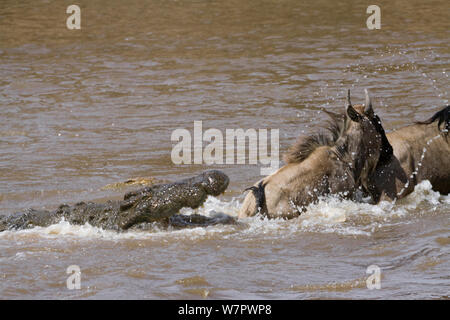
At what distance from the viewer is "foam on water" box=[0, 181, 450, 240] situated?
6551mm

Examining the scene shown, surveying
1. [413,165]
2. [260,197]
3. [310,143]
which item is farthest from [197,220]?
[413,165]

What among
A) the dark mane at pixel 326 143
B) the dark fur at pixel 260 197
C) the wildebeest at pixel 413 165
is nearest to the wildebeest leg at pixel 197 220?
the dark fur at pixel 260 197

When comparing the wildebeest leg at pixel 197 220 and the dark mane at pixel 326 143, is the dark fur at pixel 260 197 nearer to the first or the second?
the wildebeest leg at pixel 197 220

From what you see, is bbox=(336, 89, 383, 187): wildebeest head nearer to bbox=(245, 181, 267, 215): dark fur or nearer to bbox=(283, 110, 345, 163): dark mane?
bbox=(283, 110, 345, 163): dark mane

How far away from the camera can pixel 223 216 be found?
22.3ft

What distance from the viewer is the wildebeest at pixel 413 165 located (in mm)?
7000

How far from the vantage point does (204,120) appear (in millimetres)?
11484

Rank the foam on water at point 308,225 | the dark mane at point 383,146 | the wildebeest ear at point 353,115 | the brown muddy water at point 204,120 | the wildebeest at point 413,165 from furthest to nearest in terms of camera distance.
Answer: the wildebeest at point 413,165, the dark mane at point 383,146, the wildebeest ear at point 353,115, the foam on water at point 308,225, the brown muddy water at point 204,120

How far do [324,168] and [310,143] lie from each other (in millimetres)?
245

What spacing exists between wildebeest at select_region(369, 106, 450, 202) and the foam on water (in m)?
0.09

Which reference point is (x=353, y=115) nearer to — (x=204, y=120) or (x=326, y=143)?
(x=326, y=143)
